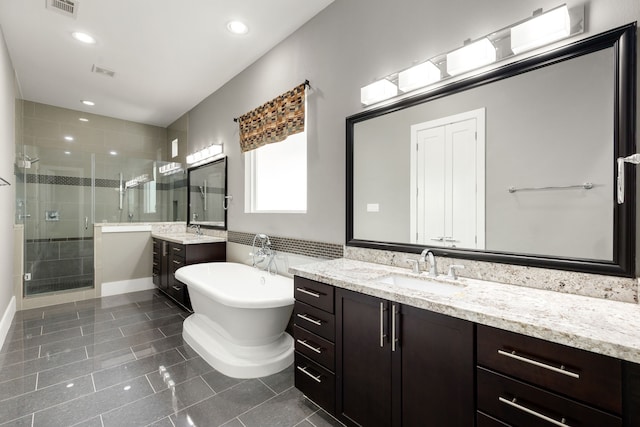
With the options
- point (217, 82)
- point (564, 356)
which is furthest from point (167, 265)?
point (564, 356)

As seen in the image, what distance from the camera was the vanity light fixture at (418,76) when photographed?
1.78 metres

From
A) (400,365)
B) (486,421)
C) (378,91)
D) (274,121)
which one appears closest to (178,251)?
(274,121)

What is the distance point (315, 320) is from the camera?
1784 millimetres

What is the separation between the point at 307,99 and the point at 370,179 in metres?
1.06

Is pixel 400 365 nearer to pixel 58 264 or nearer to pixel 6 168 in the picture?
pixel 6 168

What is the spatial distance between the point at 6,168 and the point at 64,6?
5.62 ft

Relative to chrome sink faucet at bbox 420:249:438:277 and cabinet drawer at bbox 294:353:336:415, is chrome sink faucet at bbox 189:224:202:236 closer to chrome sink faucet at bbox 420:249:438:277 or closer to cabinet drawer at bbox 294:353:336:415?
cabinet drawer at bbox 294:353:336:415

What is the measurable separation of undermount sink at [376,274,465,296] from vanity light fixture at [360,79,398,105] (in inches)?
47.5

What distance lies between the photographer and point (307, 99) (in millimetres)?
2693

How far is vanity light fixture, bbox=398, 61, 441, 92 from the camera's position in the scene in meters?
1.78

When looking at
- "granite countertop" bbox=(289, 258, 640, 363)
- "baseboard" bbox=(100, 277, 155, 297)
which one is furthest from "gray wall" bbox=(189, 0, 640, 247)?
"baseboard" bbox=(100, 277, 155, 297)

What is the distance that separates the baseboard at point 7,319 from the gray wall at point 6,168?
5 cm

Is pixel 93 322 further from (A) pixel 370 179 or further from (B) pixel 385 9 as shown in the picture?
(B) pixel 385 9

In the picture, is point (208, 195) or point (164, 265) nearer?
point (164, 265)
